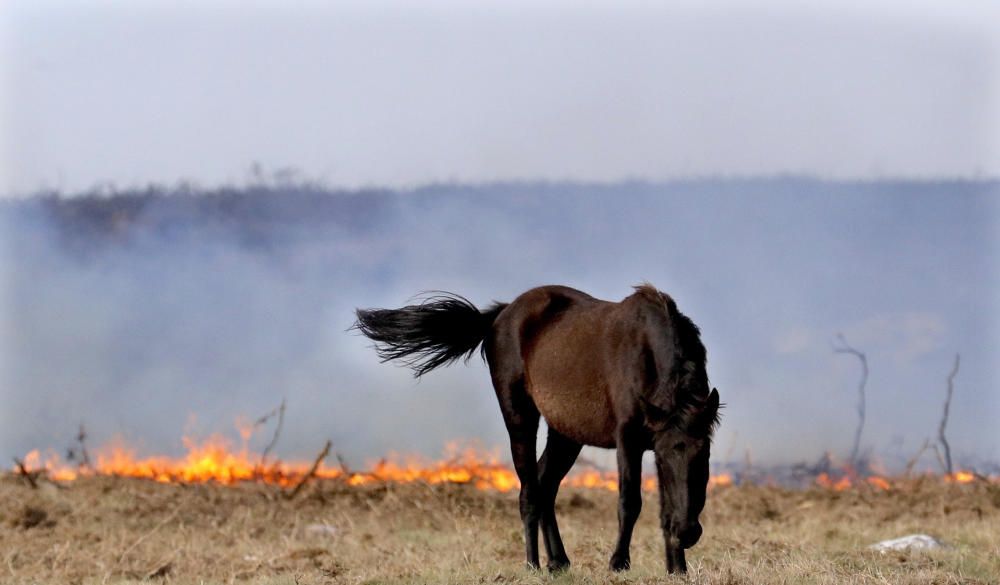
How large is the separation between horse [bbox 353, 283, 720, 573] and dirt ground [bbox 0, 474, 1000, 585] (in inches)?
21.6

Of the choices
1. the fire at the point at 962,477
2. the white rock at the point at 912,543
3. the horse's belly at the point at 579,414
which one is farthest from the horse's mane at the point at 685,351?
the fire at the point at 962,477

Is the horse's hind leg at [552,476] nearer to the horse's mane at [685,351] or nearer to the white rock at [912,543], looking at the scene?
the horse's mane at [685,351]

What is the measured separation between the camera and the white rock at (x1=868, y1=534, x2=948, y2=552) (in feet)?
40.9

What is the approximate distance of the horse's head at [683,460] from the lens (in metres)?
9.55

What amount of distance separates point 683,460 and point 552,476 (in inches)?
87.9

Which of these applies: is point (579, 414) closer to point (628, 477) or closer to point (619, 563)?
point (628, 477)

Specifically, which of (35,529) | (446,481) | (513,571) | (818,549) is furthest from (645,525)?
(35,529)

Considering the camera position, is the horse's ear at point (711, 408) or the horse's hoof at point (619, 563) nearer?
the horse's ear at point (711, 408)

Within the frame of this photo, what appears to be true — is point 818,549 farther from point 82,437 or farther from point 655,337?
point 82,437

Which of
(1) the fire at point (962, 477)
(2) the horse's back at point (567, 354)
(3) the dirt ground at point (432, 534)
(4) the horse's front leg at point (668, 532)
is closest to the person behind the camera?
(4) the horse's front leg at point (668, 532)

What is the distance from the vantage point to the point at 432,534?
14.8 metres

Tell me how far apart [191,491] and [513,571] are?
714 cm

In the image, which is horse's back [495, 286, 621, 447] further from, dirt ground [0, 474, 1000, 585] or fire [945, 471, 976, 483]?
fire [945, 471, 976, 483]

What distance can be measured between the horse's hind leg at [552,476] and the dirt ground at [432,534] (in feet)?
1.20
